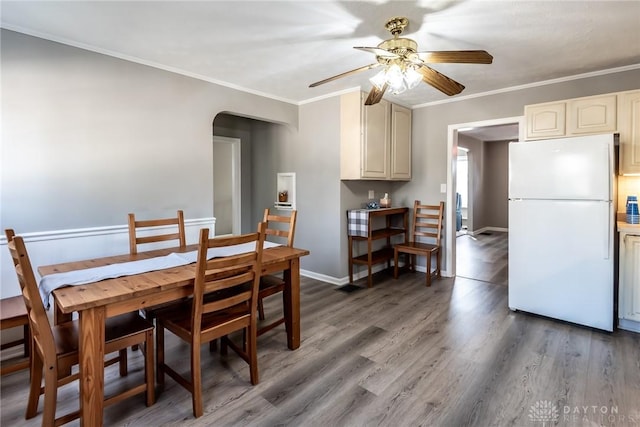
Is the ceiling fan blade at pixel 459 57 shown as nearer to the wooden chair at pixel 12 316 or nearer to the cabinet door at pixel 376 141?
the cabinet door at pixel 376 141

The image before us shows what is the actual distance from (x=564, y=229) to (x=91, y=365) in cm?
346

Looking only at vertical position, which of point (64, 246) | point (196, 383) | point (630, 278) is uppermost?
point (64, 246)

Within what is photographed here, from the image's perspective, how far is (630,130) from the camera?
277cm

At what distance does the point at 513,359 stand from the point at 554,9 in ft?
7.76

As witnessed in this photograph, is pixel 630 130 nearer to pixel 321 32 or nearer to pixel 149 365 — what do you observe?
pixel 321 32

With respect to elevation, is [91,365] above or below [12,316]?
Result: below

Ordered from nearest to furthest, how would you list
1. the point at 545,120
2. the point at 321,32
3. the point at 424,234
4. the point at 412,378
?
the point at 412,378, the point at 321,32, the point at 545,120, the point at 424,234

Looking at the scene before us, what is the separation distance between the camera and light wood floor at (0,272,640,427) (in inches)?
70.4

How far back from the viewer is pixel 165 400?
6.31ft

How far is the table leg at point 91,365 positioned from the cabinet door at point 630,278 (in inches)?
146

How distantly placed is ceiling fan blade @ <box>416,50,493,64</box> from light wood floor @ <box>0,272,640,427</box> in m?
2.00

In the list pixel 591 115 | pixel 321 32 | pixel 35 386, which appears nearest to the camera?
pixel 35 386

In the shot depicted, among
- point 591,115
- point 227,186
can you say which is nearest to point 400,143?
point 591,115

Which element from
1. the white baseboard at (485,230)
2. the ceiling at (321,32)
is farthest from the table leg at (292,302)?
the white baseboard at (485,230)
